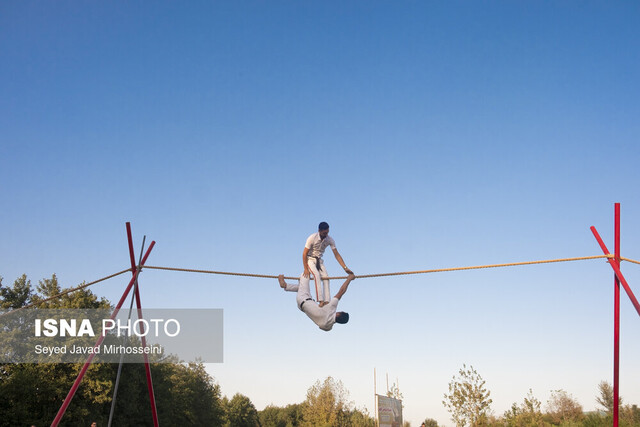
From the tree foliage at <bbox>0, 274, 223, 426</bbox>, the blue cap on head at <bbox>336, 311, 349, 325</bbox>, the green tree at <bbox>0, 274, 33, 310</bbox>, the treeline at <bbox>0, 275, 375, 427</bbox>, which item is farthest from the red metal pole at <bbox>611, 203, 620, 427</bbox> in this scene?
the green tree at <bbox>0, 274, 33, 310</bbox>

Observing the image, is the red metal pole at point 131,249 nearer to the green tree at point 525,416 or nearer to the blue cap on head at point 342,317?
the blue cap on head at point 342,317

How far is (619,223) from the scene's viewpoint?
25.3 feet

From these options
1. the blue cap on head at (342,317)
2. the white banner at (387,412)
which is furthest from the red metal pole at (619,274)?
the white banner at (387,412)

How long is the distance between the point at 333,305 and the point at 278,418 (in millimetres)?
82794

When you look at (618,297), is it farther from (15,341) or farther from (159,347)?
(159,347)

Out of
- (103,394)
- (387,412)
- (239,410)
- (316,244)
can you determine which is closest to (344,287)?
(316,244)

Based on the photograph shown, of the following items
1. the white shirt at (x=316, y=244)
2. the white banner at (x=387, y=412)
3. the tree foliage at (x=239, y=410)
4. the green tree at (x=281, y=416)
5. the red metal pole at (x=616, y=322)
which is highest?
the white shirt at (x=316, y=244)

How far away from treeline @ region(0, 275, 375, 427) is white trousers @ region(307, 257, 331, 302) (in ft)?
34.2

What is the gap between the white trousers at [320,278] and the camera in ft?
28.7

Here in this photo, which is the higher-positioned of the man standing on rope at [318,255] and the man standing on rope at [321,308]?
the man standing on rope at [318,255]

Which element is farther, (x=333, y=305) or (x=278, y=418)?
(x=278, y=418)

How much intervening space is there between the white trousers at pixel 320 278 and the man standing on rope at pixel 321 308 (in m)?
0.16

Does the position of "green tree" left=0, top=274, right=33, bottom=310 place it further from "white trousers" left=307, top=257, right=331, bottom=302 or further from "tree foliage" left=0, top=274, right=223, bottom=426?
"white trousers" left=307, top=257, right=331, bottom=302

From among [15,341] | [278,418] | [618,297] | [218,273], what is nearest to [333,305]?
[218,273]
